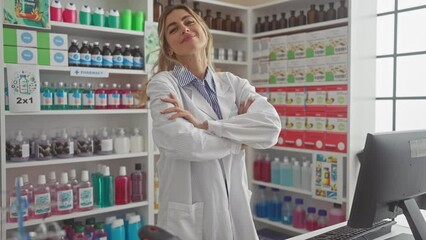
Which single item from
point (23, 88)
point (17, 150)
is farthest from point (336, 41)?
point (17, 150)

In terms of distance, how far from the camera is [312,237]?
159cm

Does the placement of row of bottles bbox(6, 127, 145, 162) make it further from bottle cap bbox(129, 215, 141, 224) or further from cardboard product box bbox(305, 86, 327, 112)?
cardboard product box bbox(305, 86, 327, 112)

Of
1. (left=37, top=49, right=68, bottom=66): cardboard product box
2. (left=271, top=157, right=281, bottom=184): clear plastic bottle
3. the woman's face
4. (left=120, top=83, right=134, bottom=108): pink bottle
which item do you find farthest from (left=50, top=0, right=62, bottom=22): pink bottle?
(left=271, top=157, right=281, bottom=184): clear plastic bottle

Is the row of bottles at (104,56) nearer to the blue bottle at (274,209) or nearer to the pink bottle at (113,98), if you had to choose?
the pink bottle at (113,98)

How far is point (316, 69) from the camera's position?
10.7 ft

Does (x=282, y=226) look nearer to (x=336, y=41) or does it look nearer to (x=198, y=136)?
(x=336, y=41)

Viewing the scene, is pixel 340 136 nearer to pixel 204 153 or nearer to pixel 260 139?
pixel 260 139

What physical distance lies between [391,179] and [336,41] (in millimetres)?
2027

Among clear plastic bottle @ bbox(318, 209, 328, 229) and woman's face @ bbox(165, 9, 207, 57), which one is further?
clear plastic bottle @ bbox(318, 209, 328, 229)

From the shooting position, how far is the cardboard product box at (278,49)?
350 cm

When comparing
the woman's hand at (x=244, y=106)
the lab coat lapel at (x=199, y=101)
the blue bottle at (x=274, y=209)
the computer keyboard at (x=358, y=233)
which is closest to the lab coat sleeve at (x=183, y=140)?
the lab coat lapel at (x=199, y=101)

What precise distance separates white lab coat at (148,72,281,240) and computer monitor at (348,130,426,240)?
0.47 meters

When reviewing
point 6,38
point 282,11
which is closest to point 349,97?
point 282,11

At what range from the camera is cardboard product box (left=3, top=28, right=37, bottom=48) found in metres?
2.46
